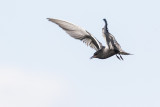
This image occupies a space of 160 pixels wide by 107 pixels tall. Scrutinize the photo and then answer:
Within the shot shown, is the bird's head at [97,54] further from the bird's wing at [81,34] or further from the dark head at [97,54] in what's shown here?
the bird's wing at [81,34]

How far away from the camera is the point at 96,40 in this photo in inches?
1572

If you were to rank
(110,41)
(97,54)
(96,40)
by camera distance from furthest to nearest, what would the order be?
(96,40)
(97,54)
(110,41)

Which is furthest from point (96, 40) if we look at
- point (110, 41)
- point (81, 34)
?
point (110, 41)

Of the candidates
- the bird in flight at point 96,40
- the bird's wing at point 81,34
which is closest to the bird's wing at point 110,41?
the bird in flight at point 96,40

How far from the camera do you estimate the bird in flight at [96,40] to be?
37.6 m

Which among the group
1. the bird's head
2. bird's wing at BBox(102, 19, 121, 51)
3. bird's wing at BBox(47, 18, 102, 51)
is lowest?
the bird's head

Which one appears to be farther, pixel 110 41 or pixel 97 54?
pixel 97 54

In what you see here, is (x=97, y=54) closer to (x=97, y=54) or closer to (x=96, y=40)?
(x=97, y=54)

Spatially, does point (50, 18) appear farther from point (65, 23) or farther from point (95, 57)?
point (95, 57)

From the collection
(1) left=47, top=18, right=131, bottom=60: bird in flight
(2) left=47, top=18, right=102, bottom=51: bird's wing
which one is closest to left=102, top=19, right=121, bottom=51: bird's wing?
(1) left=47, top=18, right=131, bottom=60: bird in flight

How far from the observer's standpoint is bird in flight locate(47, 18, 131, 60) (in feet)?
123

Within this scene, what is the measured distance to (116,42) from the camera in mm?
38031

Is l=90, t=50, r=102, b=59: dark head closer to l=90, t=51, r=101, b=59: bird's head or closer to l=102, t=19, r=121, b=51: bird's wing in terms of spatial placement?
l=90, t=51, r=101, b=59: bird's head

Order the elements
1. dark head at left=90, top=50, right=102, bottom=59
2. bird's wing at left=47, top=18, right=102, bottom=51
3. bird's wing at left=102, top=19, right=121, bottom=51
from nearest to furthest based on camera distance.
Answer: bird's wing at left=102, top=19, right=121, bottom=51 → dark head at left=90, top=50, right=102, bottom=59 → bird's wing at left=47, top=18, right=102, bottom=51
